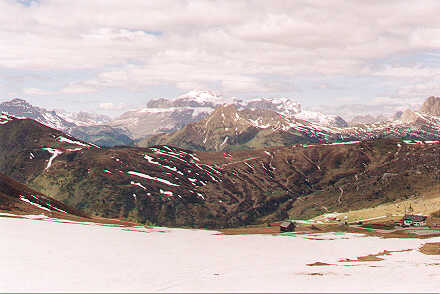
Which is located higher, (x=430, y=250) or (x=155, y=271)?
(x=155, y=271)

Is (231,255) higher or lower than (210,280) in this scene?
lower

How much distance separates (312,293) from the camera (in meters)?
38.8

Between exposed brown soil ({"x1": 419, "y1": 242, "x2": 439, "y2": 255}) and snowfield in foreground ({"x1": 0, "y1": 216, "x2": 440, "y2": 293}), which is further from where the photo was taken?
exposed brown soil ({"x1": 419, "y1": 242, "x2": 439, "y2": 255})

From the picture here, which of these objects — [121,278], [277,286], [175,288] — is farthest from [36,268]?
[277,286]

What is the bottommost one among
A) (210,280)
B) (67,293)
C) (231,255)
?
(231,255)

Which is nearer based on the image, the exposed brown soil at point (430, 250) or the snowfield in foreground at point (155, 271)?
the snowfield in foreground at point (155, 271)

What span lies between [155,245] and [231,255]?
1814cm

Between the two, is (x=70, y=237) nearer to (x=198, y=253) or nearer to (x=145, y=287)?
(x=198, y=253)

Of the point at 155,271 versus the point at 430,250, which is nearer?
the point at 155,271

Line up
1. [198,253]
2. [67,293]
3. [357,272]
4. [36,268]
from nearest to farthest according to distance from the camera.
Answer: [67,293], [36,268], [357,272], [198,253]

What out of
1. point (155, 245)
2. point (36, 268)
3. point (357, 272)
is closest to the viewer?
point (36, 268)

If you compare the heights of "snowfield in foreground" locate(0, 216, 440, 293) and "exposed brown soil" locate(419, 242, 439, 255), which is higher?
"snowfield in foreground" locate(0, 216, 440, 293)

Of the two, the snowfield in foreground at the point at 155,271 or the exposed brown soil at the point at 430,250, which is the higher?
the snowfield in foreground at the point at 155,271

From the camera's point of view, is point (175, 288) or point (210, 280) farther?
point (210, 280)
